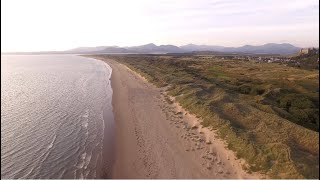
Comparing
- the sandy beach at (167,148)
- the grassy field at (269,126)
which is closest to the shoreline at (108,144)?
the sandy beach at (167,148)

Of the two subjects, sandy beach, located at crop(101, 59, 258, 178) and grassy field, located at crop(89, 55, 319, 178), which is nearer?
grassy field, located at crop(89, 55, 319, 178)

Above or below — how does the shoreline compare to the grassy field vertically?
below

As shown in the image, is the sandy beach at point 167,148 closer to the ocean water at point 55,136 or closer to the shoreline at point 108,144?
the shoreline at point 108,144

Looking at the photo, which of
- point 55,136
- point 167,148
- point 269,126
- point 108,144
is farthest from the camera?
point 55,136

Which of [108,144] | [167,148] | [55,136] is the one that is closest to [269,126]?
[167,148]

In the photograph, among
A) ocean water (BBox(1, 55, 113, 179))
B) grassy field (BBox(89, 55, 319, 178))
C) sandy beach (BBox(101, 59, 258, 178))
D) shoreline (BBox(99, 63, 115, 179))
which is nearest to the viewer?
grassy field (BBox(89, 55, 319, 178))

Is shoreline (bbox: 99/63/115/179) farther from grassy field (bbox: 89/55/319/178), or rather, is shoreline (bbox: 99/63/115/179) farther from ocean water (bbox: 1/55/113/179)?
grassy field (bbox: 89/55/319/178)

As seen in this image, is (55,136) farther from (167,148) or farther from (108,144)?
(167,148)

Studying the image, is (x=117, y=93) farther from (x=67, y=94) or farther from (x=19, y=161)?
(x=19, y=161)

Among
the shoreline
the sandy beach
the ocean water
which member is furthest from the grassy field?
the ocean water
